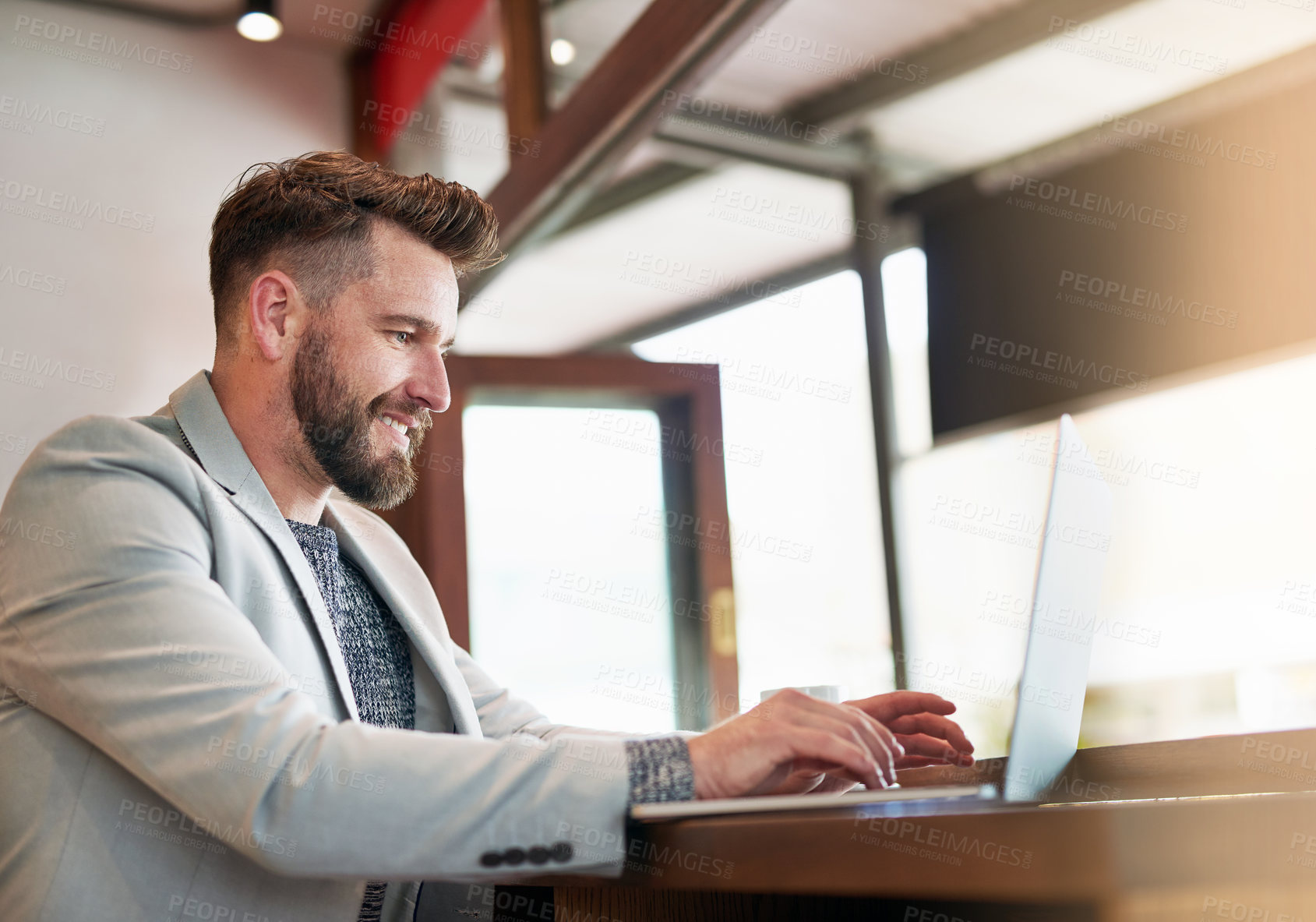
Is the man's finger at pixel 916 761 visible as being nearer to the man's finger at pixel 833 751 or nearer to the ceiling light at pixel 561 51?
the man's finger at pixel 833 751

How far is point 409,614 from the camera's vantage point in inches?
60.4

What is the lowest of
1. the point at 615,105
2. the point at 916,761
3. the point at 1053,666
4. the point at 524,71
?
the point at 916,761

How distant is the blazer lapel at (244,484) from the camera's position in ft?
4.17

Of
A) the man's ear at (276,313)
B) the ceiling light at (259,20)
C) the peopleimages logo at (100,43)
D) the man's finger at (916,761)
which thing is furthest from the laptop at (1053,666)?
the peopleimages logo at (100,43)

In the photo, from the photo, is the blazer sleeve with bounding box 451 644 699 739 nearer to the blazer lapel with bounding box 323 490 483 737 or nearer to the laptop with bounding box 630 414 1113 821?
the blazer lapel with bounding box 323 490 483 737

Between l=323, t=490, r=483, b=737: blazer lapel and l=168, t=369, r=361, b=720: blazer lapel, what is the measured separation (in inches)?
5.8

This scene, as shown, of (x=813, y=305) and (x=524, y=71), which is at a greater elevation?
(x=524, y=71)

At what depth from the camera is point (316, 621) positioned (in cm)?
127

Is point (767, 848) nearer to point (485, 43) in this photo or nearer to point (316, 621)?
point (316, 621)

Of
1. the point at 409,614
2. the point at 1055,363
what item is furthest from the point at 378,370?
the point at 1055,363

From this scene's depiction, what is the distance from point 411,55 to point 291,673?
11.1 ft

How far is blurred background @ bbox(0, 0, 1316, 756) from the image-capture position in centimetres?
355

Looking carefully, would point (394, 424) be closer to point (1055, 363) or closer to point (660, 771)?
point (660, 771)

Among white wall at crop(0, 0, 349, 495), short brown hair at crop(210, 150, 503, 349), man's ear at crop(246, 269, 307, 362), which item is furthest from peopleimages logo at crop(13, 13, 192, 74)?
Result: man's ear at crop(246, 269, 307, 362)
